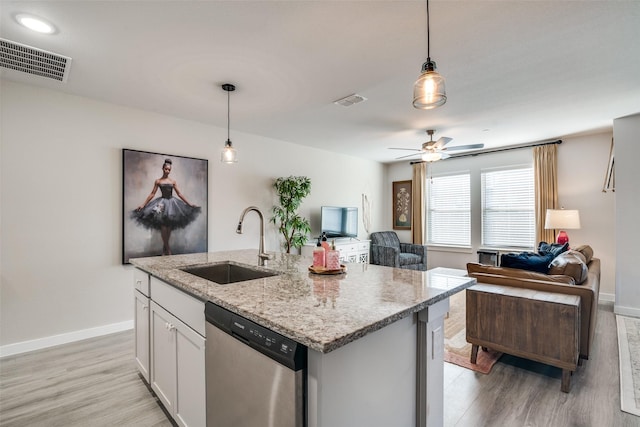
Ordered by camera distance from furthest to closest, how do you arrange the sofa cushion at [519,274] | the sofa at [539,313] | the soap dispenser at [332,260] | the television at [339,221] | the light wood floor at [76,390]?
1. the television at [339,221]
2. the sofa cushion at [519,274]
3. the sofa at [539,313]
4. the light wood floor at [76,390]
5. the soap dispenser at [332,260]

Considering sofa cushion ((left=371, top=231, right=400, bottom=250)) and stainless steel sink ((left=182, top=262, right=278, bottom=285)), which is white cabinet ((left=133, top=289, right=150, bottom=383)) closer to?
stainless steel sink ((left=182, top=262, right=278, bottom=285))

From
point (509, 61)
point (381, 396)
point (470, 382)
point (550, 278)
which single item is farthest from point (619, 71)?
point (381, 396)

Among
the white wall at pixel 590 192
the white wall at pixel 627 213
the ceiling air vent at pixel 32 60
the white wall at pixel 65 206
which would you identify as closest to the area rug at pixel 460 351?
the white wall at pixel 627 213

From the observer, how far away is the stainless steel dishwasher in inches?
36.6

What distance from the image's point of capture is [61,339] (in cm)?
301

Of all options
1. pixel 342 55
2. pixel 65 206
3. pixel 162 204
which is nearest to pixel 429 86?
pixel 342 55

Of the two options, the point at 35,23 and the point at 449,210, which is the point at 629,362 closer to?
the point at 449,210

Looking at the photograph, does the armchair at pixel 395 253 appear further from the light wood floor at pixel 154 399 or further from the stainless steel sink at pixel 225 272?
the stainless steel sink at pixel 225 272

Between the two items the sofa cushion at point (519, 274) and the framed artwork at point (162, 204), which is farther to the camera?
the framed artwork at point (162, 204)

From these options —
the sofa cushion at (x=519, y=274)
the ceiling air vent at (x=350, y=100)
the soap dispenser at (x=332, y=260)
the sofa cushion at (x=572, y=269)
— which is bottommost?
the sofa cushion at (x=519, y=274)

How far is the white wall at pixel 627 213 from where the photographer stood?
3.77 m

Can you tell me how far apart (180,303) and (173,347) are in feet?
0.97

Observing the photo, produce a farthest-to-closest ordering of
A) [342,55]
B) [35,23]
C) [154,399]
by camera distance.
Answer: [342,55]
[154,399]
[35,23]

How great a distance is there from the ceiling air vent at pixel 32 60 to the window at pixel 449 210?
6126mm
